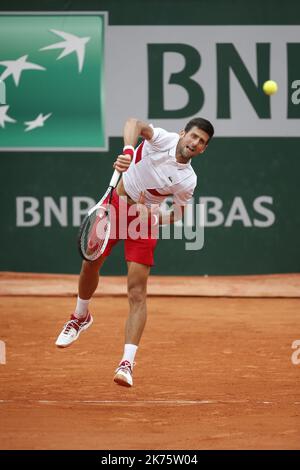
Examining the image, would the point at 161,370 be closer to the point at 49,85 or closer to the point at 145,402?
the point at 145,402

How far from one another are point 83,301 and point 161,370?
2.68ft

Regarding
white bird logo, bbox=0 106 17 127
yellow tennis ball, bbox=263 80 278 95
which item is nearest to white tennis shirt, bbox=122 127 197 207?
yellow tennis ball, bbox=263 80 278 95

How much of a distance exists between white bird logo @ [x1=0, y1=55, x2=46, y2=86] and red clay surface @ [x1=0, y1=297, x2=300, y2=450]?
2.65 meters

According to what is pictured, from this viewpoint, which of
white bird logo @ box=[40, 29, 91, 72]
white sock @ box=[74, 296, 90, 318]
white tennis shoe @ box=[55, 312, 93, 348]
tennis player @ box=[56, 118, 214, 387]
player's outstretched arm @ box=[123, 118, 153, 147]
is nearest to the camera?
player's outstretched arm @ box=[123, 118, 153, 147]

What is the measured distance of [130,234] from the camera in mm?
6191

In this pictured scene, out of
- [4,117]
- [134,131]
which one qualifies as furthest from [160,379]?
[4,117]

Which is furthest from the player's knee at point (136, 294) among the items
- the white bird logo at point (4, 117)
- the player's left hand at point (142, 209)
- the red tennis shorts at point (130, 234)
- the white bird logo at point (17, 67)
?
the white bird logo at point (17, 67)

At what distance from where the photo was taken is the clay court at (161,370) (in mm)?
5086

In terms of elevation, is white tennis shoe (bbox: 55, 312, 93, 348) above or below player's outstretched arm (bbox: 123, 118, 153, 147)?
below

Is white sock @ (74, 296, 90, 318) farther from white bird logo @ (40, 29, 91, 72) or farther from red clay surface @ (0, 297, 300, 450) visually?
white bird logo @ (40, 29, 91, 72)

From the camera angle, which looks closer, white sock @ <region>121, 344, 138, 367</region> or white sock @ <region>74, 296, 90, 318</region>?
white sock @ <region>121, 344, 138, 367</region>

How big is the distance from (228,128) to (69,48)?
6.79 ft

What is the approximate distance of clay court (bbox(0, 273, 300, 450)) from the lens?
16.7ft

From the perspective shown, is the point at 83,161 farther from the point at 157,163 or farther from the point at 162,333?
the point at 157,163
